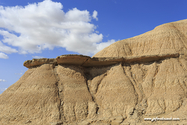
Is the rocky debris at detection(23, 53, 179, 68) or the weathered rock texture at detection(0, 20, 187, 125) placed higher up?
the rocky debris at detection(23, 53, 179, 68)

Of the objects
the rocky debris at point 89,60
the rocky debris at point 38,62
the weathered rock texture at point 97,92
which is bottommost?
the weathered rock texture at point 97,92

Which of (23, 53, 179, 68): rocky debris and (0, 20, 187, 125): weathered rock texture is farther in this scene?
(23, 53, 179, 68): rocky debris

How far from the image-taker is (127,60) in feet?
48.9

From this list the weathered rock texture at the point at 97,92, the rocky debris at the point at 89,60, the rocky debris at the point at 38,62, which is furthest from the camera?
the rocky debris at the point at 38,62

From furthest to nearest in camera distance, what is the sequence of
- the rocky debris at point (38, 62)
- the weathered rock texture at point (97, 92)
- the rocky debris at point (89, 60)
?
the rocky debris at point (38, 62), the rocky debris at point (89, 60), the weathered rock texture at point (97, 92)

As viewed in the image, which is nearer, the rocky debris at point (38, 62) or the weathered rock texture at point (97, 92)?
the weathered rock texture at point (97, 92)

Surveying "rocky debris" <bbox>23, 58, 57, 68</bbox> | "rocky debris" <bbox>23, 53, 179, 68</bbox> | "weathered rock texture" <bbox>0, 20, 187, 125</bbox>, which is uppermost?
"rocky debris" <bbox>23, 58, 57, 68</bbox>

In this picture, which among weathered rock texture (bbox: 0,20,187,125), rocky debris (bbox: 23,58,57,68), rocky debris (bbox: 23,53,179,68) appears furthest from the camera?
rocky debris (bbox: 23,58,57,68)

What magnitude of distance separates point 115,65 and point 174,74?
218 inches

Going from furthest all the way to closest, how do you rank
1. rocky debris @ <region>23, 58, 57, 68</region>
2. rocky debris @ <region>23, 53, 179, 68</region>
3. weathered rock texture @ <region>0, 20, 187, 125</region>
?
rocky debris @ <region>23, 58, 57, 68</region> → rocky debris @ <region>23, 53, 179, 68</region> → weathered rock texture @ <region>0, 20, 187, 125</region>

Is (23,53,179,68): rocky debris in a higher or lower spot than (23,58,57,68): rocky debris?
lower

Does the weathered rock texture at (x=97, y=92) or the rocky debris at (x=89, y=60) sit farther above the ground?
the rocky debris at (x=89, y=60)

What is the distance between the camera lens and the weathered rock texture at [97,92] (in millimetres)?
10773

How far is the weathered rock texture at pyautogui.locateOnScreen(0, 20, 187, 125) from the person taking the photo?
10.8m
